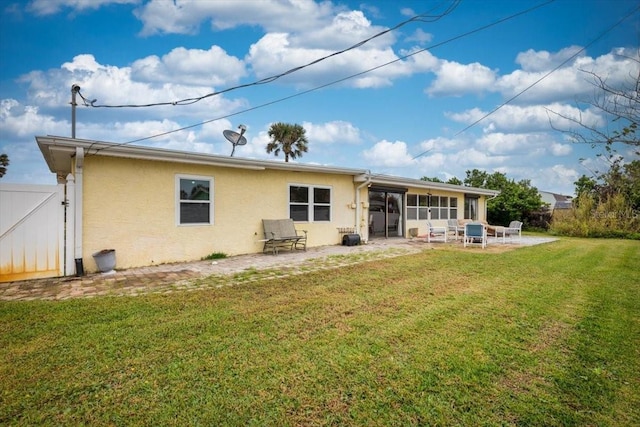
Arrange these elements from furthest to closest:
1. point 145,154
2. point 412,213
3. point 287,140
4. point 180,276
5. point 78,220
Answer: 1. point 287,140
2. point 412,213
3. point 145,154
4. point 78,220
5. point 180,276

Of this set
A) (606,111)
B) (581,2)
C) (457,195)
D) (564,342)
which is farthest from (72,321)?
(457,195)

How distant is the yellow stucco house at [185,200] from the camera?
275 inches

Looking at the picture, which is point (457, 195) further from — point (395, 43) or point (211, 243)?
point (211, 243)

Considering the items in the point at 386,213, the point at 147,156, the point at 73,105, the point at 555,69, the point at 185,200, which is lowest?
the point at 386,213

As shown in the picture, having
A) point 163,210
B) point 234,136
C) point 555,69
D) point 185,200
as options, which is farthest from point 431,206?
point 163,210

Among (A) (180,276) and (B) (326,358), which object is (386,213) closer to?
(A) (180,276)

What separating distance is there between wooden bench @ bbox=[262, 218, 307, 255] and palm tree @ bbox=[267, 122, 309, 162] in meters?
14.2

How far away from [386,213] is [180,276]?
33.2 feet

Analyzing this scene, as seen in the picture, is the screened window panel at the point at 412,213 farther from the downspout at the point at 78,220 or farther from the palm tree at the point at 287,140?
the downspout at the point at 78,220

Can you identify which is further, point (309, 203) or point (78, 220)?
point (309, 203)

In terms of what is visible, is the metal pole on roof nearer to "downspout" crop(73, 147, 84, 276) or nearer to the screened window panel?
"downspout" crop(73, 147, 84, 276)

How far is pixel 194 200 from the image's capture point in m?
8.65

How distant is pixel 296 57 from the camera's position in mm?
8469

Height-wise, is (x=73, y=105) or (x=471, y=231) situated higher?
(x=73, y=105)
